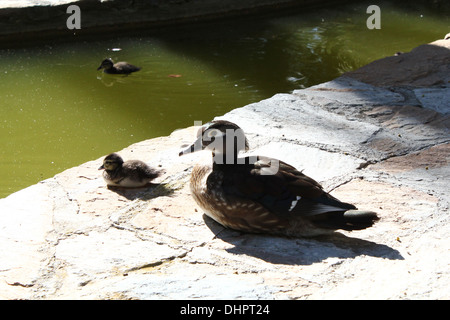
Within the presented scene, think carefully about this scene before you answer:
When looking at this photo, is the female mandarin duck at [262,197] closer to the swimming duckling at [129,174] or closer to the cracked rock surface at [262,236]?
the cracked rock surface at [262,236]

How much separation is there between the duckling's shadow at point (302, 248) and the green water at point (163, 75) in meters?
2.43

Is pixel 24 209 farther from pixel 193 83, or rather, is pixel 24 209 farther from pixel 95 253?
pixel 193 83

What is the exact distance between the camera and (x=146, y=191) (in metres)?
3.91

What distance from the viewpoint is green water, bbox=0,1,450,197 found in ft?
19.2

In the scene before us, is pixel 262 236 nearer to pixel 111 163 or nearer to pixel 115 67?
pixel 111 163

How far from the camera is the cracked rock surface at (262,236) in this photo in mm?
2758

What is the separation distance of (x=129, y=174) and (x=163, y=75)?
408 centimetres

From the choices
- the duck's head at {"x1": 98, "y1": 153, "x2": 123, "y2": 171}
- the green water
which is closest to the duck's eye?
the duck's head at {"x1": 98, "y1": 153, "x2": 123, "y2": 171}

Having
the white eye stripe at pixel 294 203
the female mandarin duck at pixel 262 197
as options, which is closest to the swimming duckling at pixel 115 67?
the female mandarin duck at pixel 262 197

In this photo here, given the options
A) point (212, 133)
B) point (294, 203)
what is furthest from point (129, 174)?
point (294, 203)

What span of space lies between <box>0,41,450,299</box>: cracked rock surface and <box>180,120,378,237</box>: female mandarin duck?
90mm

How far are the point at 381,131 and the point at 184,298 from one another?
234 centimetres

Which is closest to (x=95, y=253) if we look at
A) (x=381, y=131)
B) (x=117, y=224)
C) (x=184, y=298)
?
(x=117, y=224)

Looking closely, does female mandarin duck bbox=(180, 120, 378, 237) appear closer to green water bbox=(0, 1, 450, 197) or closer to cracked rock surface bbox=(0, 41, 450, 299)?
cracked rock surface bbox=(0, 41, 450, 299)
